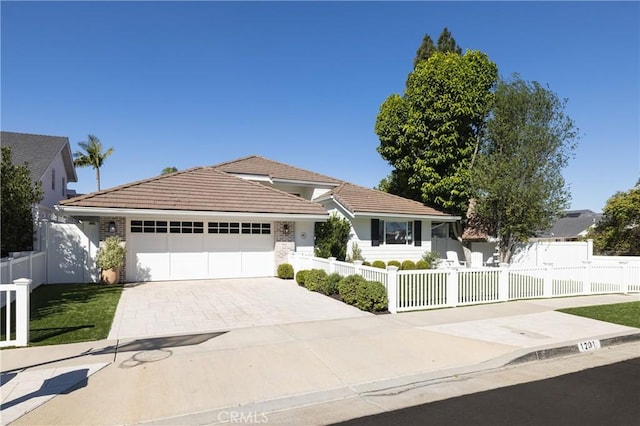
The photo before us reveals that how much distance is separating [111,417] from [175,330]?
3.79m

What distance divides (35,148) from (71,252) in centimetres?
1079

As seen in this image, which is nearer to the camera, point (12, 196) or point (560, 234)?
point (12, 196)

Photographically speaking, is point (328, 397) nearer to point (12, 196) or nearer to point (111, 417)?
point (111, 417)

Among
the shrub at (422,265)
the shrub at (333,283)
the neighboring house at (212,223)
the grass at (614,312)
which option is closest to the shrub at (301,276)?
the shrub at (333,283)

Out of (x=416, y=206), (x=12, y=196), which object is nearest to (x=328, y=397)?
(x=12, y=196)

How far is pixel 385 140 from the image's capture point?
77.3 feet

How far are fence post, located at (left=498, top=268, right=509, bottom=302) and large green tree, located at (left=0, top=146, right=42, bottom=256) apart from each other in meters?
14.7

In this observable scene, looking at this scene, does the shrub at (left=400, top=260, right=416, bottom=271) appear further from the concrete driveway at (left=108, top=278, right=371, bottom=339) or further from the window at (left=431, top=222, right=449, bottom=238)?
the concrete driveway at (left=108, top=278, right=371, bottom=339)

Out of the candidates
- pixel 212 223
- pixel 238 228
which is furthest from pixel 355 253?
pixel 212 223

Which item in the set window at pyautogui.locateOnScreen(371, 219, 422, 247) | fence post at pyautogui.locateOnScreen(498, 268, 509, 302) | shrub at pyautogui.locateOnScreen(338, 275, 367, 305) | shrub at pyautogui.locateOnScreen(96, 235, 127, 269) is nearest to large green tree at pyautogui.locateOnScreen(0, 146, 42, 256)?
shrub at pyautogui.locateOnScreen(96, 235, 127, 269)

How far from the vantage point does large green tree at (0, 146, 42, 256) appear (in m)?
11.4

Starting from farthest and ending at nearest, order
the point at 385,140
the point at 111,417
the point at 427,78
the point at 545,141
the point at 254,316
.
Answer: the point at 385,140 < the point at 427,78 < the point at 545,141 < the point at 254,316 < the point at 111,417

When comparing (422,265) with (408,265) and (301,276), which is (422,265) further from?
(301,276)

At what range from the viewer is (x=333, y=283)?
38.7ft
